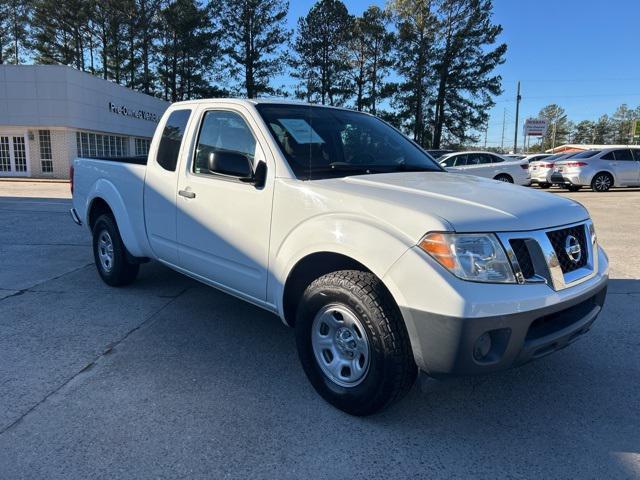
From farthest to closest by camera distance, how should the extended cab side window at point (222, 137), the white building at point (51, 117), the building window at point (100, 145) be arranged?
the building window at point (100, 145) → the white building at point (51, 117) → the extended cab side window at point (222, 137)

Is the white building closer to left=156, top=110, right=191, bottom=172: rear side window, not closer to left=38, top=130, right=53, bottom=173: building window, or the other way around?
left=38, top=130, right=53, bottom=173: building window

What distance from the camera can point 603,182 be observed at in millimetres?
18188

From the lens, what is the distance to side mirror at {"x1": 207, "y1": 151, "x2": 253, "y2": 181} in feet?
10.9

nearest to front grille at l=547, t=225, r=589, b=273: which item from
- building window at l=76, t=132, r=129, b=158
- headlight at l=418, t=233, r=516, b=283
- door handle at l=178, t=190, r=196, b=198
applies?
headlight at l=418, t=233, r=516, b=283

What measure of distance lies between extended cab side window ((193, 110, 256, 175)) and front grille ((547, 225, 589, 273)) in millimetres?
2027

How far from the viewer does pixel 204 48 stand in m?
40.0

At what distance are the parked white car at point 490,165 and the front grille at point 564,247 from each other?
49.8 ft

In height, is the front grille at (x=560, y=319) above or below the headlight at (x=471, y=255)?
below

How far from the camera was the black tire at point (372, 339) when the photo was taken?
265 cm

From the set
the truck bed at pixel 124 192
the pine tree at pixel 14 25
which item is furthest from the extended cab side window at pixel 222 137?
the pine tree at pixel 14 25

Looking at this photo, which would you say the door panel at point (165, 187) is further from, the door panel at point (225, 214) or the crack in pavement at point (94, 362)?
the crack in pavement at point (94, 362)

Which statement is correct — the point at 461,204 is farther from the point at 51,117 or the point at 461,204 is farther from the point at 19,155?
the point at 19,155

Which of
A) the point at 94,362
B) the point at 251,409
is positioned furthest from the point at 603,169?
the point at 94,362

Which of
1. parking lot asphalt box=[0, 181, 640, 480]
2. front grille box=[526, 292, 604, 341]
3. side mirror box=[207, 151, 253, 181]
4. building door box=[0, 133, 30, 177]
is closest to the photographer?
parking lot asphalt box=[0, 181, 640, 480]
